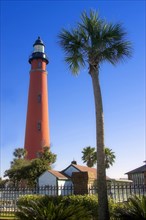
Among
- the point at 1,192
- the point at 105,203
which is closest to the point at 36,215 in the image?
the point at 105,203

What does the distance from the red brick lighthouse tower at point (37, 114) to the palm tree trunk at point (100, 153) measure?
30647mm

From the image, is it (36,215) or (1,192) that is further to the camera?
(1,192)

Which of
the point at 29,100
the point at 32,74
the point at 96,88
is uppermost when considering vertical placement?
A: the point at 32,74

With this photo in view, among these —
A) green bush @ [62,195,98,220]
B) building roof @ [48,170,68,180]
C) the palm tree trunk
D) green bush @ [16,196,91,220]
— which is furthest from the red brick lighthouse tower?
green bush @ [16,196,91,220]

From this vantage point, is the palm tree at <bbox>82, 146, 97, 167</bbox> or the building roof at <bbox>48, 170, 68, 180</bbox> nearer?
the building roof at <bbox>48, 170, 68, 180</bbox>

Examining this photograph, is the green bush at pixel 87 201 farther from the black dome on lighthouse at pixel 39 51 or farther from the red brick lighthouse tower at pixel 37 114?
the black dome on lighthouse at pixel 39 51

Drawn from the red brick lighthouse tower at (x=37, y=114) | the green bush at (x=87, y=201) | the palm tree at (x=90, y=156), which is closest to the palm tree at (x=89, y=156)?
the palm tree at (x=90, y=156)

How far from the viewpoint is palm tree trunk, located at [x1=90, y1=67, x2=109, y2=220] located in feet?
35.0

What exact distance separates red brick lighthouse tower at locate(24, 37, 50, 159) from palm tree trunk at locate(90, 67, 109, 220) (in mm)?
30647

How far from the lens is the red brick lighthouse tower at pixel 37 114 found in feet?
140

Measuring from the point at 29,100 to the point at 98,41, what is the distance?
3236cm

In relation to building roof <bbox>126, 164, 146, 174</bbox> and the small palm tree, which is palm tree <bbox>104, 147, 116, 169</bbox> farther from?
the small palm tree

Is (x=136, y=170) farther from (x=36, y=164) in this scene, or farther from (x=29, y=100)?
(x=29, y=100)

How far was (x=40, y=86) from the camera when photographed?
44.4m
